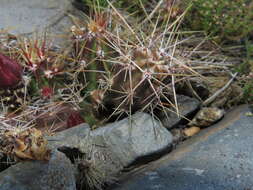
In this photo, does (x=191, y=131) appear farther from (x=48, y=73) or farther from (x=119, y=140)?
(x=48, y=73)

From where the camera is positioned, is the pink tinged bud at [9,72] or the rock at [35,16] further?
the rock at [35,16]

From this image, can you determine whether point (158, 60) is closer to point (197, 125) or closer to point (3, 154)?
point (197, 125)

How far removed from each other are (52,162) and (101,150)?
409 millimetres

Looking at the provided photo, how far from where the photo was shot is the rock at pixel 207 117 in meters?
2.66

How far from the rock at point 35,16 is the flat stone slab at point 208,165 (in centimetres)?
126

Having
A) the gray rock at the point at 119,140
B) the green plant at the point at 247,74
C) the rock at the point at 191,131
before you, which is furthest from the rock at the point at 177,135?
the green plant at the point at 247,74

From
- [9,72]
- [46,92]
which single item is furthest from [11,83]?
[46,92]

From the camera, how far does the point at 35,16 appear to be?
10.4ft

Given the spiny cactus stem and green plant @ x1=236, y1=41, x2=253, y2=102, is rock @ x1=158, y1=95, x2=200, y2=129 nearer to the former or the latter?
green plant @ x1=236, y1=41, x2=253, y2=102

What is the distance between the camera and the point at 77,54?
2531mm

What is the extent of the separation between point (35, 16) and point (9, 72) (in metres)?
0.95

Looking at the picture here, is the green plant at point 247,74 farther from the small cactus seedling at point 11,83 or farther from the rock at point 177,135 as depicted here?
the small cactus seedling at point 11,83

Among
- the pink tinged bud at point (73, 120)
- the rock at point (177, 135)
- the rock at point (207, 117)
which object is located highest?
the pink tinged bud at point (73, 120)

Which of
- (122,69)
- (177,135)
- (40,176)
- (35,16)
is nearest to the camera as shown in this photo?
(40,176)
